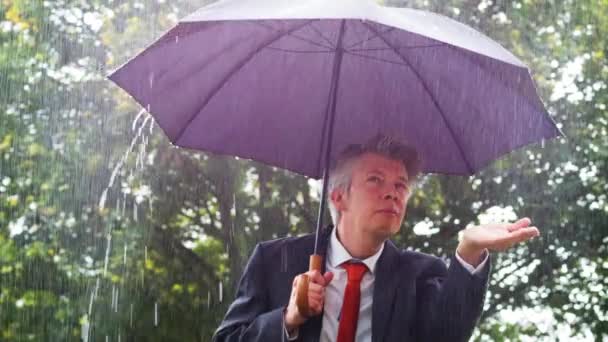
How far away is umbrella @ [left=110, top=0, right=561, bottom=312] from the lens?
2848 mm

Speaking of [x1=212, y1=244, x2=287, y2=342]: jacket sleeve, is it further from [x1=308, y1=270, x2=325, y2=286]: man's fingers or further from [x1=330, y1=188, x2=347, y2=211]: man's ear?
[x1=330, y1=188, x2=347, y2=211]: man's ear

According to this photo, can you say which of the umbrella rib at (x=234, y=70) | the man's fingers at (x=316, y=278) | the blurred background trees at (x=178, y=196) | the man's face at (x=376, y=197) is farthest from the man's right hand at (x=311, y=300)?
the blurred background trees at (x=178, y=196)

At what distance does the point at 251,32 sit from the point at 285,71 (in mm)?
171

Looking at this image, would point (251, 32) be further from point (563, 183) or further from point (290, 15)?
point (563, 183)

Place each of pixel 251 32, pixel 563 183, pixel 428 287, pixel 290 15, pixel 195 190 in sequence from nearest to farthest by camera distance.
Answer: pixel 290 15 < pixel 428 287 < pixel 251 32 < pixel 563 183 < pixel 195 190

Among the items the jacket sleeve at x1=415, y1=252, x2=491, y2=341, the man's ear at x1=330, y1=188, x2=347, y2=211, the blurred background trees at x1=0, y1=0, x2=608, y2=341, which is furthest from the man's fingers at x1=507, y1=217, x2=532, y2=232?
the blurred background trees at x1=0, y1=0, x2=608, y2=341

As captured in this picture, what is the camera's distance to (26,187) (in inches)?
374

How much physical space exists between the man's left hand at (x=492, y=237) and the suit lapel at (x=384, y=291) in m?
0.20

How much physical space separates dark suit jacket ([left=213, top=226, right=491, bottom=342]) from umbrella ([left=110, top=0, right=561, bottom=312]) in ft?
0.66

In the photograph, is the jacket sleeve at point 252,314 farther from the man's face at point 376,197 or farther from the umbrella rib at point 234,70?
the umbrella rib at point 234,70

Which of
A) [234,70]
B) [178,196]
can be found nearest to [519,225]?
[234,70]

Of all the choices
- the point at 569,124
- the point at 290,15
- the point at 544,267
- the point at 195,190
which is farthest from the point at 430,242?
the point at 290,15

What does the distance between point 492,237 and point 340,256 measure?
0.43 metres

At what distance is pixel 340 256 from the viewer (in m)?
2.61
